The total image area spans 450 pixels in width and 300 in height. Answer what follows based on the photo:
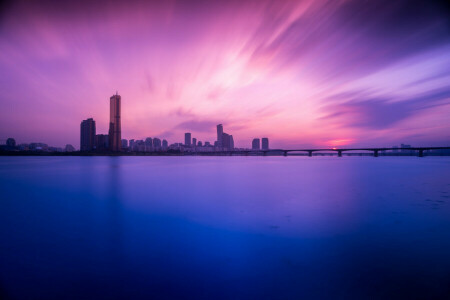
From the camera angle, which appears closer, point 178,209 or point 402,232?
point 402,232

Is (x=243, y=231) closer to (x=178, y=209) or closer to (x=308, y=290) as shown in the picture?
(x=308, y=290)

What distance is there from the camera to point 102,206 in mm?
10172

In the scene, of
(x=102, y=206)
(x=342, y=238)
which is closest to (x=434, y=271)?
(x=342, y=238)

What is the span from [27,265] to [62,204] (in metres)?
Result: 7.17

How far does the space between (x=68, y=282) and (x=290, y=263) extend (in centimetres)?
424

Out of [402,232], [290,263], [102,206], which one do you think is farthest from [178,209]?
[402,232]

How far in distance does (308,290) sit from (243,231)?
3.16 meters

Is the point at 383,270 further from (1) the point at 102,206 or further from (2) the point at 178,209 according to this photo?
(1) the point at 102,206

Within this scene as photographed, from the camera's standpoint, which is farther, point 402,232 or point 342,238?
point 402,232

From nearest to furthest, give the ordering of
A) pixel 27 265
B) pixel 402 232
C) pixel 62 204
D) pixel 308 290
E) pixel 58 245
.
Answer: pixel 308 290 → pixel 27 265 → pixel 58 245 → pixel 402 232 → pixel 62 204

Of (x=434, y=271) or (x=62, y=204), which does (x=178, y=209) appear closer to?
(x=62, y=204)

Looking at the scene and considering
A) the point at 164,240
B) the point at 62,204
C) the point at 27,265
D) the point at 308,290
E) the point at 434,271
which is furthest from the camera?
the point at 62,204

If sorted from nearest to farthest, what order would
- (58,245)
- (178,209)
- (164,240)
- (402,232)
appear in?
1. (58,245)
2. (164,240)
3. (402,232)
4. (178,209)

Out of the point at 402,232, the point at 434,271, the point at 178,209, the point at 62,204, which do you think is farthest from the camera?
the point at 62,204
